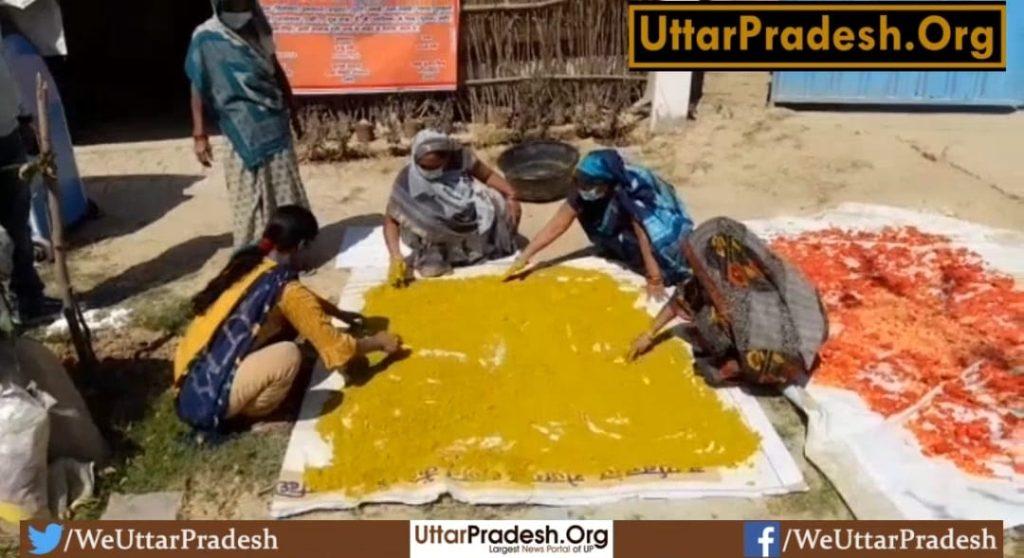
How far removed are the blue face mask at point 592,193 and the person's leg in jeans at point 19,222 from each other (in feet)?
9.52

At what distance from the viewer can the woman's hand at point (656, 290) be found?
5051 millimetres

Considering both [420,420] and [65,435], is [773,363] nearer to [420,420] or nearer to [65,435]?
[420,420]

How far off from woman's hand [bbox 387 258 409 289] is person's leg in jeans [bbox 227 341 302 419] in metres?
1.31

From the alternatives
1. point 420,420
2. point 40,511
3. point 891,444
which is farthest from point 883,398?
point 40,511

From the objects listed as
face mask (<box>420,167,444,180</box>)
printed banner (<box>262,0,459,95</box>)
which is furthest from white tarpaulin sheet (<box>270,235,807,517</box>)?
printed banner (<box>262,0,459,95</box>)

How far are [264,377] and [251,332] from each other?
215 mm

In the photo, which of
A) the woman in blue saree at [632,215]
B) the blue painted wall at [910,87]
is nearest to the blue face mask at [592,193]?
the woman in blue saree at [632,215]

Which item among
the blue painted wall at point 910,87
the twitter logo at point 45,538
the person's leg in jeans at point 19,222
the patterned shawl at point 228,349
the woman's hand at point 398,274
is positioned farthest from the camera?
the blue painted wall at point 910,87

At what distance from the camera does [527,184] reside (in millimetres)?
6547

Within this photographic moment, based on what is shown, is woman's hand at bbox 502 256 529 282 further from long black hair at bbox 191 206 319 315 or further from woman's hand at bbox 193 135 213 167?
woman's hand at bbox 193 135 213 167

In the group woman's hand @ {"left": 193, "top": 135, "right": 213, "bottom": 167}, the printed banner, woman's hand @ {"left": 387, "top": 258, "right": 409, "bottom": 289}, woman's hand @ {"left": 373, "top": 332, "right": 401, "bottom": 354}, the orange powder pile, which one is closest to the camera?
the orange powder pile

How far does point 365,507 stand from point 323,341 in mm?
692

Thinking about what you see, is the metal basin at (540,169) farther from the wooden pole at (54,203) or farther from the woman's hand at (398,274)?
the wooden pole at (54,203)

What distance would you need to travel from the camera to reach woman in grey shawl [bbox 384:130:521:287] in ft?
17.5
